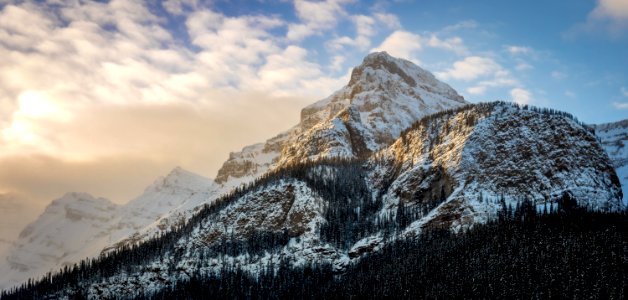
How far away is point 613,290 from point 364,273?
3097 inches

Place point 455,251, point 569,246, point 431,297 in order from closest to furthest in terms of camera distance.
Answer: point 431,297 < point 569,246 < point 455,251

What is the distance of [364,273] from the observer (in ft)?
638

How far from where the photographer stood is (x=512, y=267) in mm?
167750

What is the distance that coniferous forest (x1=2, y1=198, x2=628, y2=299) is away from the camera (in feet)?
511

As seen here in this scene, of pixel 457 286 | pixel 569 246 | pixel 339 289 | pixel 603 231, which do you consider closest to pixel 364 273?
pixel 339 289

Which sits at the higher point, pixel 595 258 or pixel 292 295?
pixel 595 258

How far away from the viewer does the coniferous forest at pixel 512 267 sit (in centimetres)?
15588

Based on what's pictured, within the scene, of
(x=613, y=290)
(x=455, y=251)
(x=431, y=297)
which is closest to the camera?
(x=613, y=290)

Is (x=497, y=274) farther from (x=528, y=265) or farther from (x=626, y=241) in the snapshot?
(x=626, y=241)

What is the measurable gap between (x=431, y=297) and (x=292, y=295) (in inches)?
2079

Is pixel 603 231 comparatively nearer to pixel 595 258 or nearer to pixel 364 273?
pixel 595 258

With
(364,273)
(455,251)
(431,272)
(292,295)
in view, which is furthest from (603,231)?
(292,295)

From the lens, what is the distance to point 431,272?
176m

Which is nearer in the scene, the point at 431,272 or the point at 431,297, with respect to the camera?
the point at 431,297
